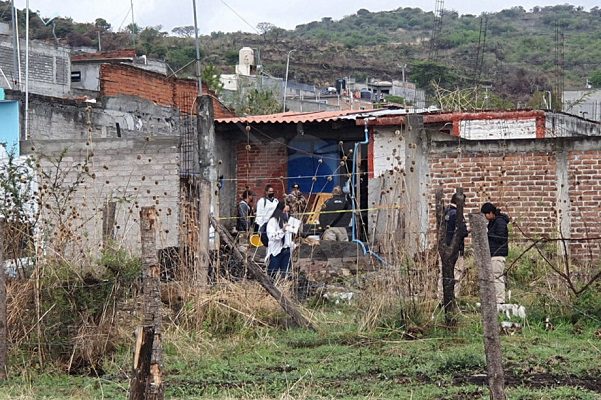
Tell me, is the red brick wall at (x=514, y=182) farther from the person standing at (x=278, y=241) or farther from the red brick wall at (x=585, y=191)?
the person standing at (x=278, y=241)

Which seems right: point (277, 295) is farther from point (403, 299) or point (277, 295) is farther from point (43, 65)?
point (43, 65)

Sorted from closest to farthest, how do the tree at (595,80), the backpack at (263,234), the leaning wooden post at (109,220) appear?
the leaning wooden post at (109,220), the backpack at (263,234), the tree at (595,80)

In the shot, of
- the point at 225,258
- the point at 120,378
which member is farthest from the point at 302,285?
the point at 120,378

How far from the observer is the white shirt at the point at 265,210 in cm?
1608

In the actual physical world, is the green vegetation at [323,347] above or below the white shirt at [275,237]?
below

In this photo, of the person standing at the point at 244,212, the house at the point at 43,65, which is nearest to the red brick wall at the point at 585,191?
the person standing at the point at 244,212

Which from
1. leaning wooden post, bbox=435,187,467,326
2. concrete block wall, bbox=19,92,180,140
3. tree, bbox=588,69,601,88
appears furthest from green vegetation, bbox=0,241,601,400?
tree, bbox=588,69,601,88

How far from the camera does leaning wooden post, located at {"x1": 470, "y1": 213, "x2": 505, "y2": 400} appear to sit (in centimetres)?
741

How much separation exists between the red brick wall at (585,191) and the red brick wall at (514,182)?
30 cm

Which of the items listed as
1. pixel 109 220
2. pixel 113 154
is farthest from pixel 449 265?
pixel 113 154

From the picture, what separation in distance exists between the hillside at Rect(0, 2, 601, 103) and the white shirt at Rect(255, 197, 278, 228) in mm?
28183

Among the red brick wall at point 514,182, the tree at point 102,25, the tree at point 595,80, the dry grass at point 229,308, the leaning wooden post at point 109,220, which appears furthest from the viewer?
the tree at point 102,25

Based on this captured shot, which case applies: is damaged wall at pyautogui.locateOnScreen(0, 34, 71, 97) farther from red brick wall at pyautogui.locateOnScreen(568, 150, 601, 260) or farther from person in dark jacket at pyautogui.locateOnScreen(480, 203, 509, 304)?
person in dark jacket at pyautogui.locateOnScreen(480, 203, 509, 304)

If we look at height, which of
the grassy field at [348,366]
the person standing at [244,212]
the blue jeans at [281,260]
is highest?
the person standing at [244,212]
